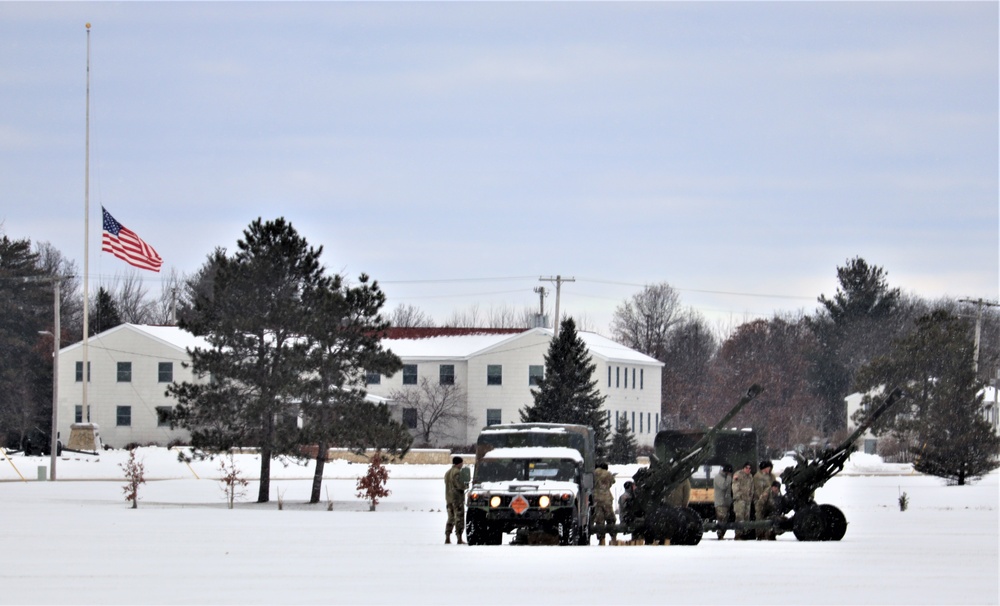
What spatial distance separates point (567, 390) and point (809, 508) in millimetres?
40801

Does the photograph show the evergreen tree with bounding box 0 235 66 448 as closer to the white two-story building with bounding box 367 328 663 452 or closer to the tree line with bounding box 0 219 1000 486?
the tree line with bounding box 0 219 1000 486

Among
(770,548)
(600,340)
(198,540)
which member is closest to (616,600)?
(770,548)

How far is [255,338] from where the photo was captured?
1766 inches

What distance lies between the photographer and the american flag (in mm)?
60125

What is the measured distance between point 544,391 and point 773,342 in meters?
52.1

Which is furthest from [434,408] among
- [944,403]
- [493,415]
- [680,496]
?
[680,496]

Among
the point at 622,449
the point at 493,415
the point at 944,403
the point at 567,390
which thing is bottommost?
the point at 622,449

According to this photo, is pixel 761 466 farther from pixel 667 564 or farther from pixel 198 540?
pixel 198 540

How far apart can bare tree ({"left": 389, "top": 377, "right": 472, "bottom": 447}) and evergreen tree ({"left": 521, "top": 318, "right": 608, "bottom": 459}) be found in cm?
1624

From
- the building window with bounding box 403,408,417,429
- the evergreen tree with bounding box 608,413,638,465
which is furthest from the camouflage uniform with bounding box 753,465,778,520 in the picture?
the building window with bounding box 403,408,417,429

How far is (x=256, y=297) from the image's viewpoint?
44.3 m

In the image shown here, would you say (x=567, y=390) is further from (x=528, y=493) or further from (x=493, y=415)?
(x=528, y=493)

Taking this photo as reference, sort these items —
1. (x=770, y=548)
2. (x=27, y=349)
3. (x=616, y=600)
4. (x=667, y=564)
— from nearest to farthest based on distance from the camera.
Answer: (x=616, y=600) → (x=667, y=564) → (x=770, y=548) → (x=27, y=349)

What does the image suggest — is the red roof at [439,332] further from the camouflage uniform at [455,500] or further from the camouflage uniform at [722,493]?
the camouflage uniform at [455,500]
